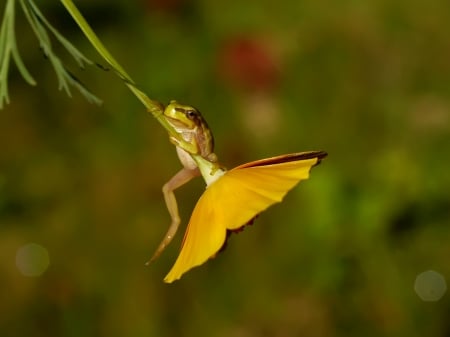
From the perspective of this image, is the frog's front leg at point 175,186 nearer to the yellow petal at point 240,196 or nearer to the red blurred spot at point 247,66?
the yellow petal at point 240,196

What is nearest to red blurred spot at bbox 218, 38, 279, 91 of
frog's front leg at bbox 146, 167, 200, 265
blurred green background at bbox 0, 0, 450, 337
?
blurred green background at bbox 0, 0, 450, 337

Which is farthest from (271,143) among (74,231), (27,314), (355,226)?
(27,314)

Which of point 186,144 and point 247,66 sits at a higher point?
point 186,144

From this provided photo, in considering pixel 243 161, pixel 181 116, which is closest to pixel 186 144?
pixel 181 116

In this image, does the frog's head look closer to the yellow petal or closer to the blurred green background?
the yellow petal

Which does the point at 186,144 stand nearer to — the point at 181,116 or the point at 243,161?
the point at 181,116

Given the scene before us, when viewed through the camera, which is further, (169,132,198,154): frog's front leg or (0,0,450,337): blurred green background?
(0,0,450,337): blurred green background

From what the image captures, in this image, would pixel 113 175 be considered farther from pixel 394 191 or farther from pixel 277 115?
pixel 394 191

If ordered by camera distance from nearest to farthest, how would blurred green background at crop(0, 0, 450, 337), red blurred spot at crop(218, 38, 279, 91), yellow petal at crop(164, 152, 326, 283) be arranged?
1. yellow petal at crop(164, 152, 326, 283)
2. blurred green background at crop(0, 0, 450, 337)
3. red blurred spot at crop(218, 38, 279, 91)
